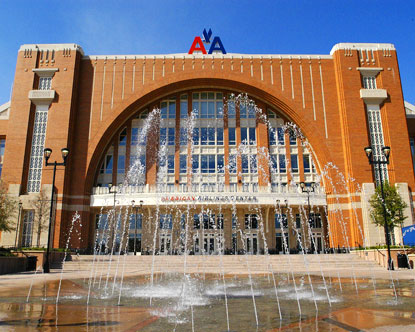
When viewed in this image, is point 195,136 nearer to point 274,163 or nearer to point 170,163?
point 170,163

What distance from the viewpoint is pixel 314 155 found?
3684 cm

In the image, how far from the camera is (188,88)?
126 ft

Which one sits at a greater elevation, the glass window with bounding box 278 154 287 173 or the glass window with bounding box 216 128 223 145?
the glass window with bounding box 216 128 223 145

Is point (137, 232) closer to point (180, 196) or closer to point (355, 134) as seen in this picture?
point (180, 196)

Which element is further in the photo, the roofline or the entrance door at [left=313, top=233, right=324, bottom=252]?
the roofline

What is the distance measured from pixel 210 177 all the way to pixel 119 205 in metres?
9.47

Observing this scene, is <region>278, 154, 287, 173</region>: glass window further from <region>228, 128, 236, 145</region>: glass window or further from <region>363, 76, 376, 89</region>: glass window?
<region>363, 76, 376, 89</region>: glass window

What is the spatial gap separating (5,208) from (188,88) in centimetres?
2090

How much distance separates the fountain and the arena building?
0.79 feet

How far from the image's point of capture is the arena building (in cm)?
3394

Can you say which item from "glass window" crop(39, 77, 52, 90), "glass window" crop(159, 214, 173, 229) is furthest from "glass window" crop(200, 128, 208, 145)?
"glass window" crop(39, 77, 52, 90)

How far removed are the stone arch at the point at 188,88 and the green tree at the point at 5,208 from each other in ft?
21.5

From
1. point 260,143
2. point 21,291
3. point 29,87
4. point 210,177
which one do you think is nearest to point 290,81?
point 260,143

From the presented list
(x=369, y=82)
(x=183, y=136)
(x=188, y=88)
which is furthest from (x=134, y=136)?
(x=369, y=82)
